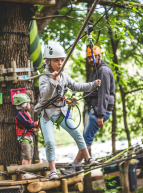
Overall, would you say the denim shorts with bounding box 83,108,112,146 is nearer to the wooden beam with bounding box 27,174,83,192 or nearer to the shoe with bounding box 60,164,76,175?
the shoe with bounding box 60,164,76,175

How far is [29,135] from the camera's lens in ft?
14.0

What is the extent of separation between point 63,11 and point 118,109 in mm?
4503

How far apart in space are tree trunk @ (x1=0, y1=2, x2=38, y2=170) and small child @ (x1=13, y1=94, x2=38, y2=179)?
21 centimetres

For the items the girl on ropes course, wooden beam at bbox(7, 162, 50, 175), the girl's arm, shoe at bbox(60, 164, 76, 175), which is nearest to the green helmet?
the girl on ropes course

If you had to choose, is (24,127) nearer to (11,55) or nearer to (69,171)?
(69,171)

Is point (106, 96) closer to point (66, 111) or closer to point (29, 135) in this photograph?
point (66, 111)

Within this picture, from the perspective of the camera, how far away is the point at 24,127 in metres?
4.23

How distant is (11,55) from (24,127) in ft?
4.19

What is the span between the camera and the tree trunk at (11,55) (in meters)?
4.38

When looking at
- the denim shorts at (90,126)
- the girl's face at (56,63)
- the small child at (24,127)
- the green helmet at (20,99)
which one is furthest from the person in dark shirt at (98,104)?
the green helmet at (20,99)

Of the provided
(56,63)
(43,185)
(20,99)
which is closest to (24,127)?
(20,99)

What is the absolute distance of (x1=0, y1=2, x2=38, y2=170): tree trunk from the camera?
14.4ft

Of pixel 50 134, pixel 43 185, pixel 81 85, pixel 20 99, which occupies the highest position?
pixel 81 85

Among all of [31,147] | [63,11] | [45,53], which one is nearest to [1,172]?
[31,147]
